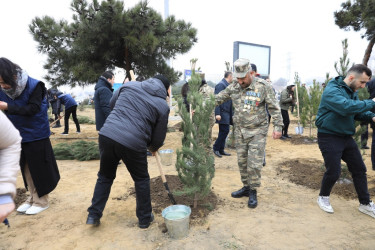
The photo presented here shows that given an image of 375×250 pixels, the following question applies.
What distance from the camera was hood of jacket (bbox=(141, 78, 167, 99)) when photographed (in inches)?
101

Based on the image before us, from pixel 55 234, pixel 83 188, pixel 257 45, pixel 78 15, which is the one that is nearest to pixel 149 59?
pixel 78 15

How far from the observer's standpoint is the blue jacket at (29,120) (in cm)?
281

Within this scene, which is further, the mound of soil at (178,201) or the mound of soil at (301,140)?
the mound of soil at (301,140)

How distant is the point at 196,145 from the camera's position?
115 inches

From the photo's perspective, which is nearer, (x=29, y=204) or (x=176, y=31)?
(x=29, y=204)

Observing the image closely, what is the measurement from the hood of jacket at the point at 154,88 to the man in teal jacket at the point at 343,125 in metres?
1.96

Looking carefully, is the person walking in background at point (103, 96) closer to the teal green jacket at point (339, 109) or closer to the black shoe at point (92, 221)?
the black shoe at point (92, 221)

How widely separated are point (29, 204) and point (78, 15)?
497 cm

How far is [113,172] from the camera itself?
2736mm

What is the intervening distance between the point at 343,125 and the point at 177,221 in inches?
88.2

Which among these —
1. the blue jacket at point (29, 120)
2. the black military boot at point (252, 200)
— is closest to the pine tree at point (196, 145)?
the black military boot at point (252, 200)

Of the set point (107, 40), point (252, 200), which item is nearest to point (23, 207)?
point (252, 200)

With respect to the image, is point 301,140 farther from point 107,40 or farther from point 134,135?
point 134,135

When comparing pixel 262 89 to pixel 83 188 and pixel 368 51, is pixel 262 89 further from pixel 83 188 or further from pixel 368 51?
pixel 368 51
